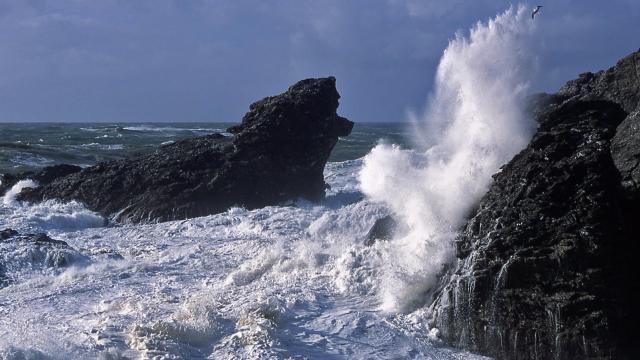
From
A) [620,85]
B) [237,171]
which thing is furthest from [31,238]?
[620,85]

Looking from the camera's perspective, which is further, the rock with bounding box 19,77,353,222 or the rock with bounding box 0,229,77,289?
the rock with bounding box 19,77,353,222

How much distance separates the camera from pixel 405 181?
1403 centimetres

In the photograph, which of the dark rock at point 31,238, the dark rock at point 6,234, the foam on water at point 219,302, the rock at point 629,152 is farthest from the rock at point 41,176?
the rock at point 629,152

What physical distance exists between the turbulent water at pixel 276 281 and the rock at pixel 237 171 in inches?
126

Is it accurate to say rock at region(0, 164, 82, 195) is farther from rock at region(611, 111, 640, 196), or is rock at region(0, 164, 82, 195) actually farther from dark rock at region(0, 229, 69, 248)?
rock at region(611, 111, 640, 196)

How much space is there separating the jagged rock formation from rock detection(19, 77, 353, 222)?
38.1ft

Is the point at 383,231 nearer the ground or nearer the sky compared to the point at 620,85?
nearer the ground

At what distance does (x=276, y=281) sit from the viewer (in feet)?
38.2

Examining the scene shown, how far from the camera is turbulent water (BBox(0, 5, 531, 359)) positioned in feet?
29.4

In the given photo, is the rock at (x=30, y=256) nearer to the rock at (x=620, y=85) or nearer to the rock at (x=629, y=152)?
the rock at (x=629, y=152)

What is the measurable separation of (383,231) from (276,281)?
2189mm

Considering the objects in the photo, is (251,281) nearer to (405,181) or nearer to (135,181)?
(405,181)

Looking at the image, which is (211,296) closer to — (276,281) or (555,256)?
(276,281)

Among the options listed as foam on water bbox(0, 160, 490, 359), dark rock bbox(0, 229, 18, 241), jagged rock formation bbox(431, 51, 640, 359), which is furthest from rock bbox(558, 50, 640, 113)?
dark rock bbox(0, 229, 18, 241)
